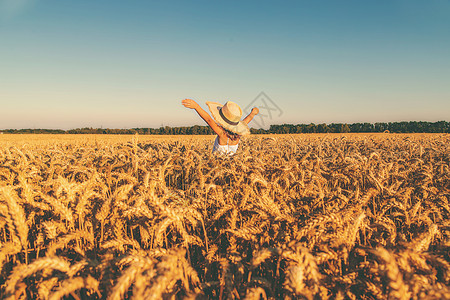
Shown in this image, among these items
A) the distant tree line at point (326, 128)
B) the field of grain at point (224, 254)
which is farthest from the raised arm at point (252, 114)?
the distant tree line at point (326, 128)

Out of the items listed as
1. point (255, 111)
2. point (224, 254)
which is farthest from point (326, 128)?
point (224, 254)

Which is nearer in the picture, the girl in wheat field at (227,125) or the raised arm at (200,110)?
the raised arm at (200,110)

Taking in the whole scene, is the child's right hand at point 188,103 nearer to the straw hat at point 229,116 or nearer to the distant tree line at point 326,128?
the straw hat at point 229,116

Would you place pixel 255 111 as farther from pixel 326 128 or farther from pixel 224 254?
pixel 326 128

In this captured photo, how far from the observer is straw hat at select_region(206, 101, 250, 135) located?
6.64m

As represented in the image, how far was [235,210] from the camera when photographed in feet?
7.26

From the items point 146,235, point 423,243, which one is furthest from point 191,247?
point 423,243

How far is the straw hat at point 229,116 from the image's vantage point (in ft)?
21.8

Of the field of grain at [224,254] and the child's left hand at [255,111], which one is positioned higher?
the child's left hand at [255,111]

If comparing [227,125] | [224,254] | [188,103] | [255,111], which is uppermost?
[255,111]

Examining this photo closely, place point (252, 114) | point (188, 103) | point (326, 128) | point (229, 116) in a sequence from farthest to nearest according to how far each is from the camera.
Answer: point (326, 128)
point (252, 114)
point (229, 116)
point (188, 103)

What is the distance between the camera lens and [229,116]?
6.66 meters

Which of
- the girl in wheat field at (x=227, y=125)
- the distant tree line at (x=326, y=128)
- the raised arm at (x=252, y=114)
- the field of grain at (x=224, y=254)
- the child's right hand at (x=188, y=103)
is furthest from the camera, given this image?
the distant tree line at (x=326, y=128)

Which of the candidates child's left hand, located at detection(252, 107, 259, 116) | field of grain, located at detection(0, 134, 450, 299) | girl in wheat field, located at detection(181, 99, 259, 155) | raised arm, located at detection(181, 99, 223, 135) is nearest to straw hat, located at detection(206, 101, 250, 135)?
girl in wheat field, located at detection(181, 99, 259, 155)
